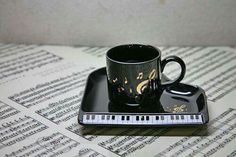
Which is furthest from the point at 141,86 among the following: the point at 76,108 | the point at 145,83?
the point at 76,108

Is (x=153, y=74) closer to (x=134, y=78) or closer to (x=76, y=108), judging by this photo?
(x=134, y=78)

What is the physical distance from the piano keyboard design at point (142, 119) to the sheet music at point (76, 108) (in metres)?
0.02

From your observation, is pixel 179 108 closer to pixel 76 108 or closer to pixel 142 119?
pixel 142 119

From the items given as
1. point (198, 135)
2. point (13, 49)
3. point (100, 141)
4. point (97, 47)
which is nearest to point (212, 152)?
point (198, 135)

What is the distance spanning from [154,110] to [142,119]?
34 mm

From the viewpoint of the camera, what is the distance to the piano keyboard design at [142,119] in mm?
659

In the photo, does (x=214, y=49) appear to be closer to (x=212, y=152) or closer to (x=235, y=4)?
(x=235, y=4)

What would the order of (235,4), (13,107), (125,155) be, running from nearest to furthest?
(125,155)
(13,107)
(235,4)

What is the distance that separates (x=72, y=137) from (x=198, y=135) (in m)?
0.21

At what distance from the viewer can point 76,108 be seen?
0.76 metres

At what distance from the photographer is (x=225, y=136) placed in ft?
2.18

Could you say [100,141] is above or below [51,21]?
below

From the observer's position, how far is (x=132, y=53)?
0.74 metres

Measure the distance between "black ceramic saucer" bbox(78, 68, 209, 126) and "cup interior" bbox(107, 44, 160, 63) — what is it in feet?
0.25
